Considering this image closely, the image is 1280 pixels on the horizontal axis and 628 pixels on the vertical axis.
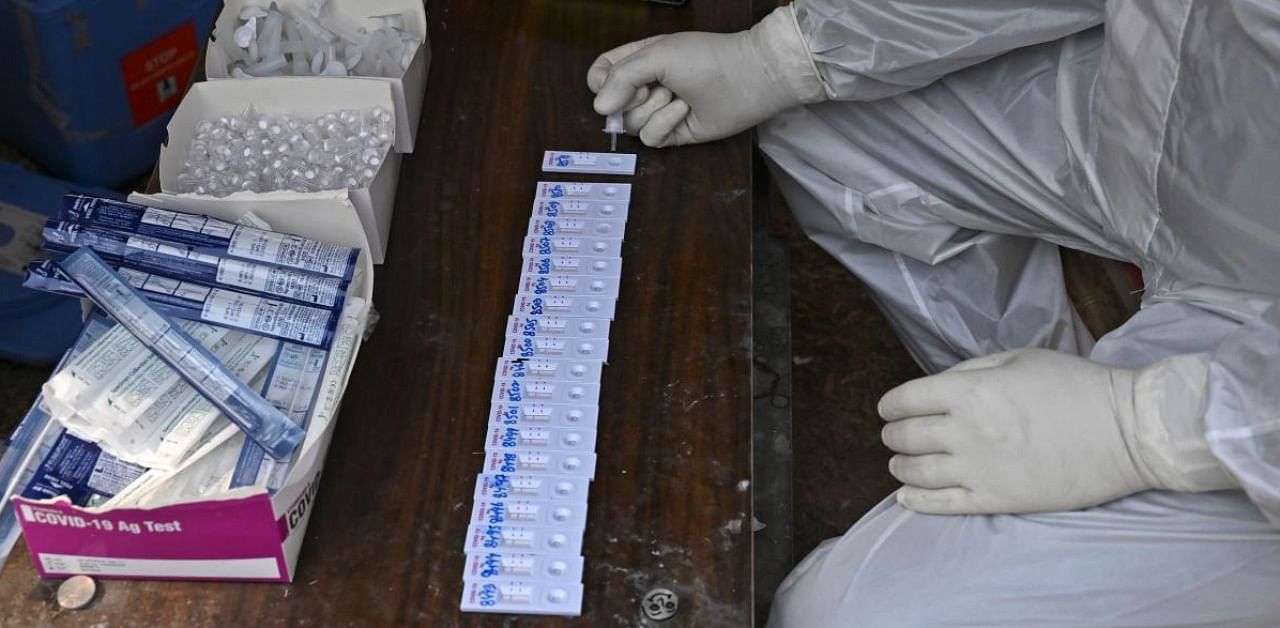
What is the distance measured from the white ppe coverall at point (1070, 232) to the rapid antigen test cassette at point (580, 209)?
29cm

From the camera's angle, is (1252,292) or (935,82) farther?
(935,82)

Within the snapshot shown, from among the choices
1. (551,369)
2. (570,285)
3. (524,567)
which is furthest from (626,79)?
(524,567)

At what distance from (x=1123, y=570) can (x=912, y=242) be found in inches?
21.1

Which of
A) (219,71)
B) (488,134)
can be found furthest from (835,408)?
(219,71)

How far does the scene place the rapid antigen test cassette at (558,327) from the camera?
1.21 meters

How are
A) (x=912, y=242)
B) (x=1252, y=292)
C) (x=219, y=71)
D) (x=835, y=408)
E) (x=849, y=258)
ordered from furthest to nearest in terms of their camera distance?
(x=835, y=408) → (x=849, y=258) → (x=912, y=242) → (x=219, y=71) → (x=1252, y=292)

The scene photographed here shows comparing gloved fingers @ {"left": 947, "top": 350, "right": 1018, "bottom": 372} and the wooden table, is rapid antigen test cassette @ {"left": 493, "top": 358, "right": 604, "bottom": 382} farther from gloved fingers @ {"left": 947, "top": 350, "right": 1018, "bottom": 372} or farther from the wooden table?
gloved fingers @ {"left": 947, "top": 350, "right": 1018, "bottom": 372}

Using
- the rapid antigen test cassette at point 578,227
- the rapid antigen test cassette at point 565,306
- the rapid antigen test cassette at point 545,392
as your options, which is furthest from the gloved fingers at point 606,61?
the rapid antigen test cassette at point 545,392

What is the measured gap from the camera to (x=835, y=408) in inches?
68.1

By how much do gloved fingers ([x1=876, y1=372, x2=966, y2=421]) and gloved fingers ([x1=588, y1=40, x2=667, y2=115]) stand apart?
46cm

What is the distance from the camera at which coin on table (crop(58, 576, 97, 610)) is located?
1010 millimetres

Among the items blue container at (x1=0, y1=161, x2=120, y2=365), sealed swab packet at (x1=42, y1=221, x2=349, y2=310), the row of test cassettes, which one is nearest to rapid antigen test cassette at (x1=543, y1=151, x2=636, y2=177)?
the row of test cassettes

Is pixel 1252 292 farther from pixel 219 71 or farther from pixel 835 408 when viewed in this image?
pixel 219 71

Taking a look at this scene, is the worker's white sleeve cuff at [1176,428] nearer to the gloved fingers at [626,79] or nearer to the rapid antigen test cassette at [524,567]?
the rapid antigen test cassette at [524,567]
